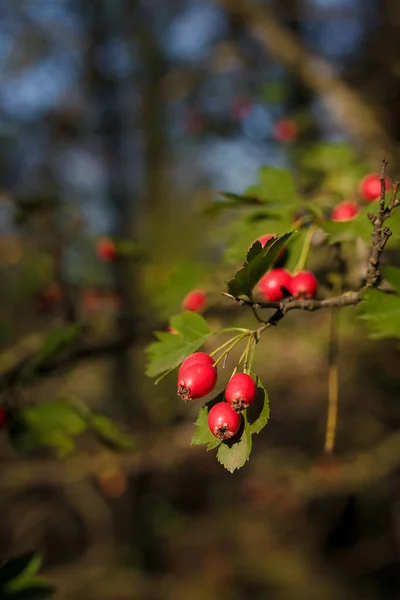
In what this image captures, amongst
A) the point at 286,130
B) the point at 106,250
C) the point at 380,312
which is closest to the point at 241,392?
the point at 380,312

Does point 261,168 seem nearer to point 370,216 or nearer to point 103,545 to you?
point 370,216

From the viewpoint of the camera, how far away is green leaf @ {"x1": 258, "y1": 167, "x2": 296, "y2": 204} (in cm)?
141

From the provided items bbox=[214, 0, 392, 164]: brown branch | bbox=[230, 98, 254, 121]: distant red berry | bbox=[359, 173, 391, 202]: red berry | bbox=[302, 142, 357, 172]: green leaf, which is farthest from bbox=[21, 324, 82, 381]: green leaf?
bbox=[230, 98, 254, 121]: distant red berry

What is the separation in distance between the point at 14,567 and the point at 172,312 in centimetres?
82

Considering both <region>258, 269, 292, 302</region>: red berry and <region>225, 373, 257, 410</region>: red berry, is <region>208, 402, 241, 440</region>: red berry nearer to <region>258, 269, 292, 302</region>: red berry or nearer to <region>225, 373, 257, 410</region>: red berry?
<region>225, 373, 257, 410</region>: red berry

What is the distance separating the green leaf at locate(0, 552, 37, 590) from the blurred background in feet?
1.43

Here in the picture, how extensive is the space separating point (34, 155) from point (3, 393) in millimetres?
4927

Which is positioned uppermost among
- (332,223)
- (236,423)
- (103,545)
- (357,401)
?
(332,223)

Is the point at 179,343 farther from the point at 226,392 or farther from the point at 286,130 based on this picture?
the point at 286,130

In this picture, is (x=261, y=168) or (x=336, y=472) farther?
(x=336, y=472)

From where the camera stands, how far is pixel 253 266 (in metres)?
0.95

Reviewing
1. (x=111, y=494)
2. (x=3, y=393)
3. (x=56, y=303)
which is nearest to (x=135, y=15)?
(x=56, y=303)

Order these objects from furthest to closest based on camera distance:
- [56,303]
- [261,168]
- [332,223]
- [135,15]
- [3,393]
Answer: [135,15]
[56,303]
[3,393]
[261,168]
[332,223]

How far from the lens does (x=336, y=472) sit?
303 cm
